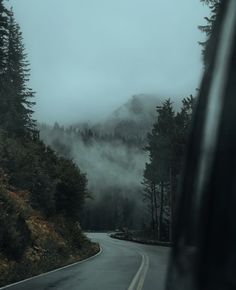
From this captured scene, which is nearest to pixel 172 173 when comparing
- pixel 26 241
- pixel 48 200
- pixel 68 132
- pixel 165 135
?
pixel 165 135

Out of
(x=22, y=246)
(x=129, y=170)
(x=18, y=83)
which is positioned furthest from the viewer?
(x=129, y=170)

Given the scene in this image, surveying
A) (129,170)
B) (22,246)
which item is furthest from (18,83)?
(129,170)

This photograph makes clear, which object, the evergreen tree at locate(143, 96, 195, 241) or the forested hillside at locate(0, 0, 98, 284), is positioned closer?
the forested hillside at locate(0, 0, 98, 284)

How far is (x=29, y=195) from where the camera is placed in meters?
35.7

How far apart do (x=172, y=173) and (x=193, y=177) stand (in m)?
67.8

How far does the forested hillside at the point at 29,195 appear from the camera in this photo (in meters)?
22.7

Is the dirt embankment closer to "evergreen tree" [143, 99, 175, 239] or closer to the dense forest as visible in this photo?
the dense forest

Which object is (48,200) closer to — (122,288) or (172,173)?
(122,288)

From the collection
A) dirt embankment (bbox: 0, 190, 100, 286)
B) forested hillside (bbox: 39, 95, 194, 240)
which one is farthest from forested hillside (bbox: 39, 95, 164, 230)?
dirt embankment (bbox: 0, 190, 100, 286)

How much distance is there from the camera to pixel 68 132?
6235 inches

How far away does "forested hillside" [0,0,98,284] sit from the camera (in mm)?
22656

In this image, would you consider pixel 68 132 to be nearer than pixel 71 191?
No

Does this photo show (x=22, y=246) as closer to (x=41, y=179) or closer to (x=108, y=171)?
(x=41, y=179)

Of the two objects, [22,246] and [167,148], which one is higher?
[167,148]
